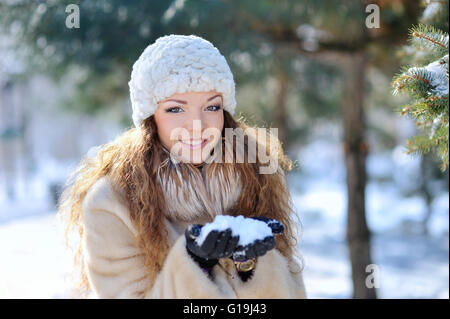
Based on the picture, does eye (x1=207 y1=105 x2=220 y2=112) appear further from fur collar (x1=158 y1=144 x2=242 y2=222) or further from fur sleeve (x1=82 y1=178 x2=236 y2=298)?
fur sleeve (x1=82 y1=178 x2=236 y2=298)

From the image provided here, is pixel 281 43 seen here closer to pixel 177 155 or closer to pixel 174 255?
pixel 177 155

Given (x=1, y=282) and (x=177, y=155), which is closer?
(x=177, y=155)

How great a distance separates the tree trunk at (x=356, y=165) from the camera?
4.23 m

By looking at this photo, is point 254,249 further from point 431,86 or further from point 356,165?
point 356,165

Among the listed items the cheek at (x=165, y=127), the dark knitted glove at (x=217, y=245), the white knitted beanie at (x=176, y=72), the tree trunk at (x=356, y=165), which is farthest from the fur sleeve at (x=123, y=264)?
the tree trunk at (x=356, y=165)

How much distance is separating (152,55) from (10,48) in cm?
296

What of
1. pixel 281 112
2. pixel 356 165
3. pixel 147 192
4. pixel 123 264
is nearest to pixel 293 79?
pixel 281 112

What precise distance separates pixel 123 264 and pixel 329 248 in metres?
6.74

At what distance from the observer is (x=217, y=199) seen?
1.80 meters

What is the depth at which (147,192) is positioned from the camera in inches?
66.4
